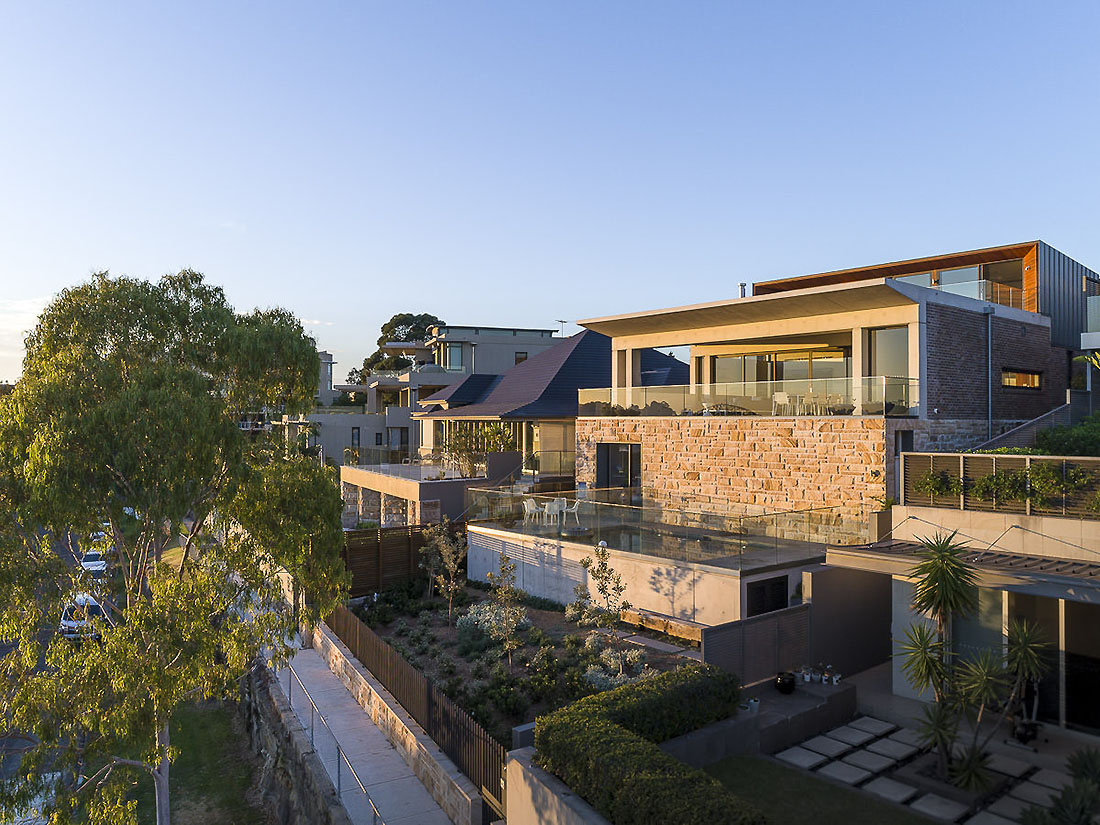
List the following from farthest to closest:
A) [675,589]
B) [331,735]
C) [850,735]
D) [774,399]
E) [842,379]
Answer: [774,399], [842,379], [675,589], [331,735], [850,735]

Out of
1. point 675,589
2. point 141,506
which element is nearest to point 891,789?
point 675,589

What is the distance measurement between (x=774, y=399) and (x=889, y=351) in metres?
3.02

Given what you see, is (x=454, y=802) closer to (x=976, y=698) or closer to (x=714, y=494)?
(x=976, y=698)

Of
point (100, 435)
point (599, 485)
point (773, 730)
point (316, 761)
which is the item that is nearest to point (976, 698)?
point (773, 730)

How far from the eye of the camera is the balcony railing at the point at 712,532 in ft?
45.9

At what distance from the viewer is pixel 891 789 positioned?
353 inches

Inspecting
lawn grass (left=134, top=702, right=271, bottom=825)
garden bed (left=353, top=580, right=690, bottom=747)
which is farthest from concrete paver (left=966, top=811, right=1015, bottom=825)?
lawn grass (left=134, top=702, right=271, bottom=825)

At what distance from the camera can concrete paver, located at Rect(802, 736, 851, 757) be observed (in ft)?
33.0

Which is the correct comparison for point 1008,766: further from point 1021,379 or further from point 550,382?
point 550,382

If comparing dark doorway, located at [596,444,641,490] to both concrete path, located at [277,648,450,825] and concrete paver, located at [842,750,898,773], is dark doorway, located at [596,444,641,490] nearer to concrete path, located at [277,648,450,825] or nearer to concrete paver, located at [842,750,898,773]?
concrete path, located at [277,648,450,825]

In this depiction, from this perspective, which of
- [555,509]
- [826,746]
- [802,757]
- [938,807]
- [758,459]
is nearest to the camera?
[938,807]

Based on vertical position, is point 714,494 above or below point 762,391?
below

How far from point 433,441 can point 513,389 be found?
20.7ft

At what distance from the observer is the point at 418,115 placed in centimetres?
1981
